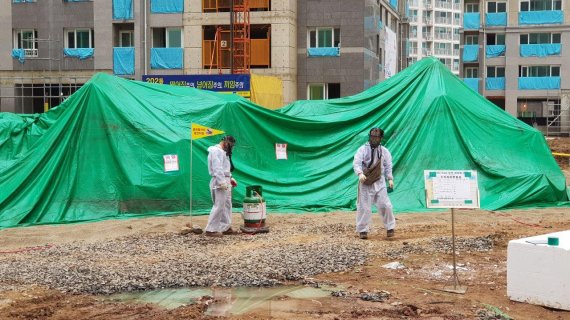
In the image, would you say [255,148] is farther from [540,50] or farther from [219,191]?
[540,50]

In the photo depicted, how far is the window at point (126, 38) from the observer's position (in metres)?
35.0

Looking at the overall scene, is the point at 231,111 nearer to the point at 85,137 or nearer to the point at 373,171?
the point at 85,137

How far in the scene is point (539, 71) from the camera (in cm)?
4941

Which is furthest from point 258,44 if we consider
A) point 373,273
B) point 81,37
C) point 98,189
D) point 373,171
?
point 373,273

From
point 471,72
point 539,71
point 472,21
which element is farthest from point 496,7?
point 539,71

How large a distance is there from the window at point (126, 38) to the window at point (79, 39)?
1.35 m

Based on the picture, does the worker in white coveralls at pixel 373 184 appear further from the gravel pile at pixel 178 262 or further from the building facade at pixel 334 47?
the building facade at pixel 334 47

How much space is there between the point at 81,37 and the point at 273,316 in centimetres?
3017

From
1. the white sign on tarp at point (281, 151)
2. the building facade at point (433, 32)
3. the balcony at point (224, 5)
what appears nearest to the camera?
the white sign on tarp at point (281, 151)

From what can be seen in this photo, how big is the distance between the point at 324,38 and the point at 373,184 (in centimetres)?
2319

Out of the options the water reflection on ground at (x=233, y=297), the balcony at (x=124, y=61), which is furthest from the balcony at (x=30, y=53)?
the water reflection on ground at (x=233, y=297)

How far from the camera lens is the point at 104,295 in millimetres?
8016

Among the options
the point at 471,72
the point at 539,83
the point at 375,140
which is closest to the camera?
the point at 375,140

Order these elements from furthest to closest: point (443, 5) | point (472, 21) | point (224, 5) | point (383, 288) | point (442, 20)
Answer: point (443, 5), point (442, 20), point (472, 21), point (224, 5), point (383, 288)
